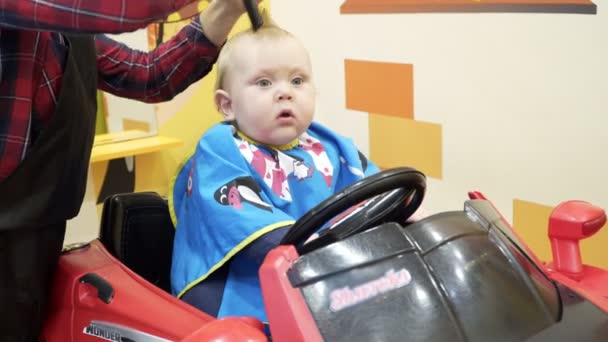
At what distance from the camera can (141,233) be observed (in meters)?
1.26

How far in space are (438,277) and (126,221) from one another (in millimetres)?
642

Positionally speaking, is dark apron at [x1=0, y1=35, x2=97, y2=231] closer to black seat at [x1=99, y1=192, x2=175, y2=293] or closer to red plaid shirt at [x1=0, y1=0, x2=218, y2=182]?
red plaid shirt at [x1=0, y1=0, x2=218, y2=182]

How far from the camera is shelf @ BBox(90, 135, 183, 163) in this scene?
2277 mm

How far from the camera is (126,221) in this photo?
1254mm

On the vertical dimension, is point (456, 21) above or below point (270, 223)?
above

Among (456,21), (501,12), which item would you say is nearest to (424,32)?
(456,21)

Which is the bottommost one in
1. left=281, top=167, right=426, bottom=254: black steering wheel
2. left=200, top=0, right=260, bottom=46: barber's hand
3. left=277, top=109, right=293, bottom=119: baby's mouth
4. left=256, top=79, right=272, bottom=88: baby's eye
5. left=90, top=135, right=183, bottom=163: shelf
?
left=90, top=135, right=183, bottom=163: shelf

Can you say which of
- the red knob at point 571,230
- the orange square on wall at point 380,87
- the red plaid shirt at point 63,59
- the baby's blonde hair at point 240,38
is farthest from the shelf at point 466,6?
the red plaid shirt at point 63,59

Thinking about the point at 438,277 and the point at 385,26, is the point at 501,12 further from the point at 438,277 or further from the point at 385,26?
the point at 438,277

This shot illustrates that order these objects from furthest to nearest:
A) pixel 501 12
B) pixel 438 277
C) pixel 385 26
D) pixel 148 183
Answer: pixel 148 183
pixel 385 26
pixel 501 12
pixel 438 277

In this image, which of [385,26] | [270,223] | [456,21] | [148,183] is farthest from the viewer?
[148,183]

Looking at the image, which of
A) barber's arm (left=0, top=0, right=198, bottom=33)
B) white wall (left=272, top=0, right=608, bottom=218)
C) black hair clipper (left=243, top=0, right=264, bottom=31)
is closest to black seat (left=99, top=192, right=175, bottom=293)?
Result: black hair clipper (left=243, top=0, right=264, bottom=31)

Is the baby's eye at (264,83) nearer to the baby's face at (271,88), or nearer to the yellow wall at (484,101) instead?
the baby's face at (271,88)

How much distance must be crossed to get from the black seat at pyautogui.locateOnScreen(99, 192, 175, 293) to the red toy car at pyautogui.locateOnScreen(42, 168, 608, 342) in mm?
159
